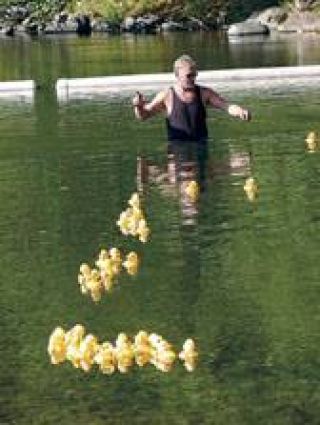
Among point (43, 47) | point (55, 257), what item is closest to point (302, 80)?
point (55, 257)

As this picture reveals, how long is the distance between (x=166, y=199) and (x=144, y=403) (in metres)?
6.84

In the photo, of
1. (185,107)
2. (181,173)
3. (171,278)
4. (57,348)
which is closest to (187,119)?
(185,107)

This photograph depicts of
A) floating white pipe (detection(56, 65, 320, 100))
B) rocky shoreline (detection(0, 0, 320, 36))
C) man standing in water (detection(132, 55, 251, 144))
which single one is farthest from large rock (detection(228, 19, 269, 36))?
man standing in water (detection(132, 55, 251, 144))

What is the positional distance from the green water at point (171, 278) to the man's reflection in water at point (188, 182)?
3cm

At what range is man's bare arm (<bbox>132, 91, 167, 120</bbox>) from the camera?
1817 cm

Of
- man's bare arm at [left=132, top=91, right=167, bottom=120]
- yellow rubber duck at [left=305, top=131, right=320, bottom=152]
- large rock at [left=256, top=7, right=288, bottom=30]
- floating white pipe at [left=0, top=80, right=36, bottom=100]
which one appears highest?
large rock at [left=256, top=7, right=288, bottom=30]

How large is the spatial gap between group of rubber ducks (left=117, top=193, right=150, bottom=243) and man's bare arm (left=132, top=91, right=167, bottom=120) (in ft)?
16.9

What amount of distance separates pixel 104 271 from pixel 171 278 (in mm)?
627

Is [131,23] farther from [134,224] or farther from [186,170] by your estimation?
[134,224]

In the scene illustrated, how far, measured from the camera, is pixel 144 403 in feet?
24.4

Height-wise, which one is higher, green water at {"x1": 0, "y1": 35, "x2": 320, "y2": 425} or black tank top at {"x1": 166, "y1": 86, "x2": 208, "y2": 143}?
black tank top at {"x1": 166, "y1": 86, "x2": 208, "y2": 143}

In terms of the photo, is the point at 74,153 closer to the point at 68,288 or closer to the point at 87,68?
the point at 68,288

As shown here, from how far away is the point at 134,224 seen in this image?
12.4 m

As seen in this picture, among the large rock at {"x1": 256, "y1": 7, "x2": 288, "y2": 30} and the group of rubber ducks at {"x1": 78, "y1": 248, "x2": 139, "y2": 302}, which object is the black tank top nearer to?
the group of rubber ducks at {"x1": 78, "y1": 248, "x2": 139, "y2": 302}
